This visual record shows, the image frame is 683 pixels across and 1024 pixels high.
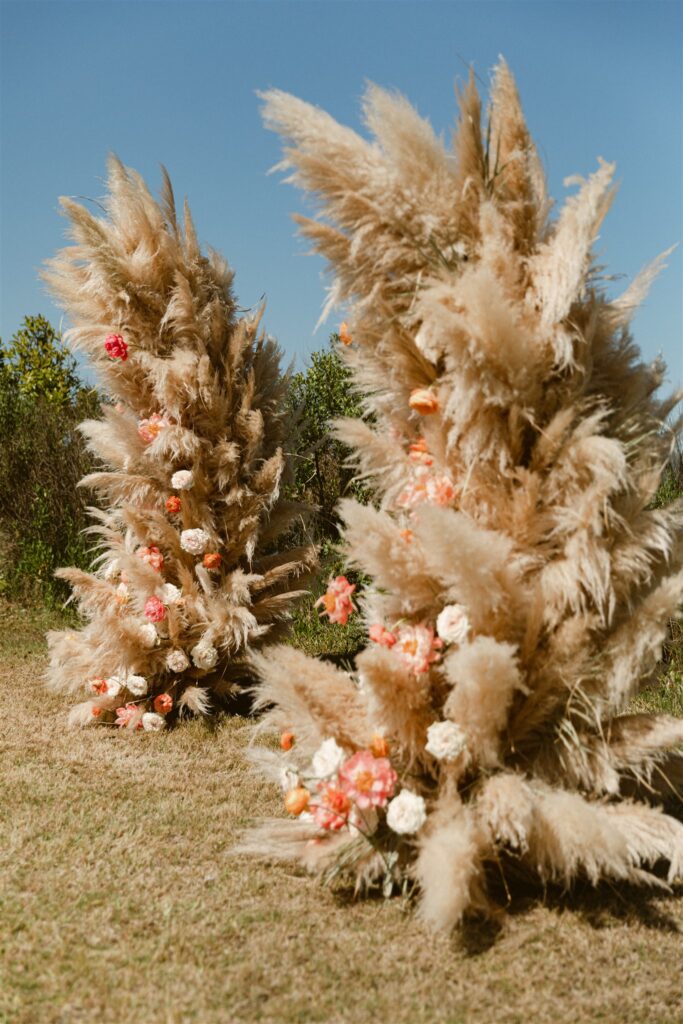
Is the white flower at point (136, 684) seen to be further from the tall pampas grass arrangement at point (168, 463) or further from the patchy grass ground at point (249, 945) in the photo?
the patchy grass ground at point (249, 945)

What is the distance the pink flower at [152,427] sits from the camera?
4965 millimetres

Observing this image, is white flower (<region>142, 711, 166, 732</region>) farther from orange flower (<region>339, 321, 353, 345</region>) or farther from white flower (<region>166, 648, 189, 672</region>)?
orange flower (<region>339, 321, 353, 345</region>)

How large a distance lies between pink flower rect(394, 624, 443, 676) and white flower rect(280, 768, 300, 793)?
0.61 m

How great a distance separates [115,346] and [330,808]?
9.85 ft

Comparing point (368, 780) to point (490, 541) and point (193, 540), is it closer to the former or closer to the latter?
point (490, 541)

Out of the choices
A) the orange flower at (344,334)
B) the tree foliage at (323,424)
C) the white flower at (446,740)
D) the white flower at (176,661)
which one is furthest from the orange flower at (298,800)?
the tree foliage at (323,424)

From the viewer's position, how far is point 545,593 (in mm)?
2711

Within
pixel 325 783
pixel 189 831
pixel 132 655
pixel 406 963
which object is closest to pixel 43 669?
pixel 132 655

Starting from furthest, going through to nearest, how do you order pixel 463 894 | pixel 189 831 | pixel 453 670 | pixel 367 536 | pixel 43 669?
pixel 43 669, pixel 189 831, pixel 367 536, pixel 453 670, pixel 463 894

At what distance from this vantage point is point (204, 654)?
16.1 feet

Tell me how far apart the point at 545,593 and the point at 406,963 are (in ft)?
3.67

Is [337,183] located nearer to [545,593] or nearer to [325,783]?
[545,593]

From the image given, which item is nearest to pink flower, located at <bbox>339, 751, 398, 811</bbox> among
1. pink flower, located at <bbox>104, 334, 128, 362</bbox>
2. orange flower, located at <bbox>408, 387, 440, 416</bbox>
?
orange flower, located at <bbox>408, 387, 440, 416</bbox>

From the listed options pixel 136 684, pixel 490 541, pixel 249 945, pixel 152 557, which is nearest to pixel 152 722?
pixel 136 684
